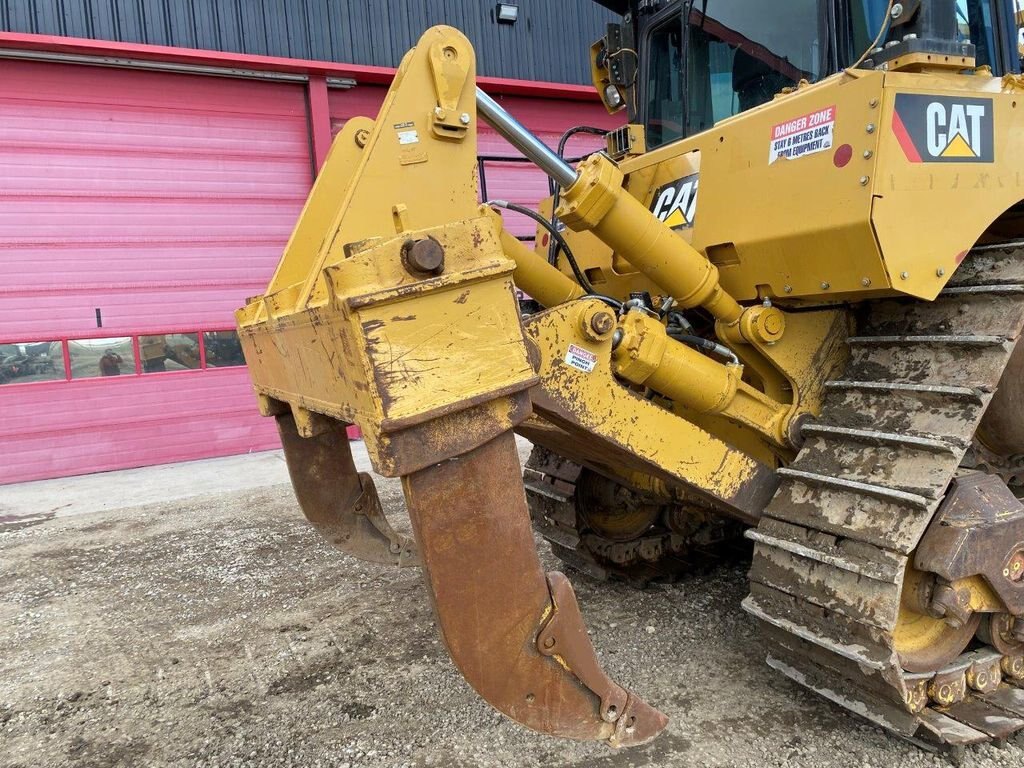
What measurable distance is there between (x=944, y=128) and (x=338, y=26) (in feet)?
24.1

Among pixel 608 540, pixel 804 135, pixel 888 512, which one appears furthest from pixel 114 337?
pixel 888 512

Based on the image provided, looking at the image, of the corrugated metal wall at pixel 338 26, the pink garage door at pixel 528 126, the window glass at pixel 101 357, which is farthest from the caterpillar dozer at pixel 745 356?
the corrugated metal wall at pixel 338 26

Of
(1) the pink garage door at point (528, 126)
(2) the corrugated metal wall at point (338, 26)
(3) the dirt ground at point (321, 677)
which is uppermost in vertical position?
(2) the corrugated metal wall at point (338, 26)

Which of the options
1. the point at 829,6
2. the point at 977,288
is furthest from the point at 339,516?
the point at 829,6

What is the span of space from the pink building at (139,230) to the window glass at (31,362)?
1 centimetres

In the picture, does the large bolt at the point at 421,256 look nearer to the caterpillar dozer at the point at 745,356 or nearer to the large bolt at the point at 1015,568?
the caterpillar dozer at the point at 745,356

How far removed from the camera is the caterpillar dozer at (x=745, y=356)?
174 centimetres

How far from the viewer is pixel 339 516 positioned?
3.09 m

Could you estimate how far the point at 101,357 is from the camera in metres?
7.55

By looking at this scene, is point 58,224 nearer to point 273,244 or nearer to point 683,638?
point 273,244

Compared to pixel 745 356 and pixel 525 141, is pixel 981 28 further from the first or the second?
pixel 525 141

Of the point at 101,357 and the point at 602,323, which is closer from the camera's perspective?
the point at 602,323

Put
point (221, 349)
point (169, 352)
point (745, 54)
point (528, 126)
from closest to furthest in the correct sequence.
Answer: point (745, 54) → point (169, 352) → point (221, 349) → point (528, 126)

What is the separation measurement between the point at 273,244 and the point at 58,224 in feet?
6.77
